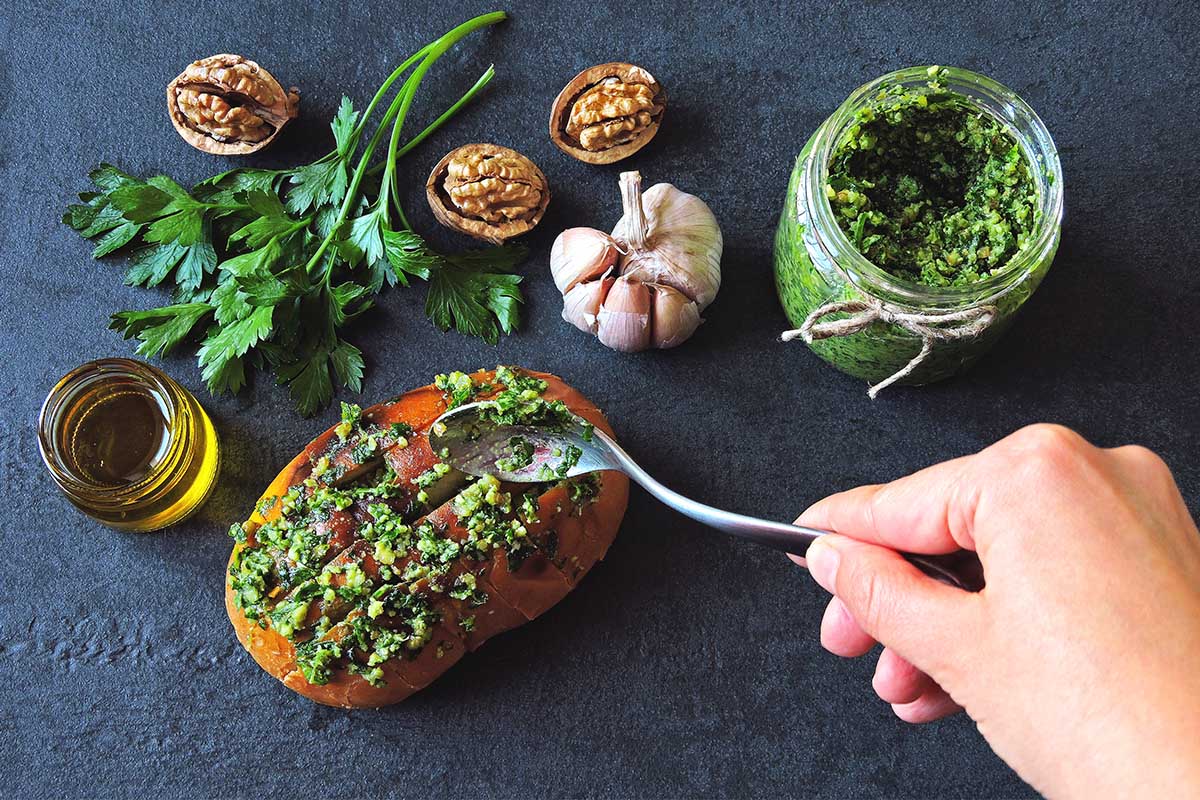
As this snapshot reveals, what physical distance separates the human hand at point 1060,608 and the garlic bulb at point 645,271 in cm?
94

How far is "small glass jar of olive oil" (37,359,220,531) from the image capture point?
2.56m

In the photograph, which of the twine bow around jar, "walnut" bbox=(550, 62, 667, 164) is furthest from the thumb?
"walnut" bbox=(550, 62, 667, 164)

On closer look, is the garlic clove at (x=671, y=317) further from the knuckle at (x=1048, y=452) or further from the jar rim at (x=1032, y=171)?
the knuckle at (x=1048, y=452)

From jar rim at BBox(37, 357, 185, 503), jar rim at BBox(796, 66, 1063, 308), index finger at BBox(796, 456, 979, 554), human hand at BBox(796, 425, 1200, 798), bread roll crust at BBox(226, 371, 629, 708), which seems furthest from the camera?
jar rim at BBox(37, 357, 185, 503)

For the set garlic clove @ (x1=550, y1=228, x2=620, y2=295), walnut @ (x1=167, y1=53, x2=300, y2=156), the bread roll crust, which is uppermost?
walnut @ (x1=167, y1=53, x2=300, y2=156)

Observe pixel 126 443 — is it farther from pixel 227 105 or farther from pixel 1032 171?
pixel 1032 171

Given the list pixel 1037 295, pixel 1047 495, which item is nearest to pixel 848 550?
pixel 1047 495

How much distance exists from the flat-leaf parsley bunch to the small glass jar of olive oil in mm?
144

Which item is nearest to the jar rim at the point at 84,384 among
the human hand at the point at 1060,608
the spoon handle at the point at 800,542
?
the spoon handle at the point at 800,542

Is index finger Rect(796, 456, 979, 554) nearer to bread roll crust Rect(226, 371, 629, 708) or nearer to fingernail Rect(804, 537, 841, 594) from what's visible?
fingernail Rect(804, 537, 841, 594)

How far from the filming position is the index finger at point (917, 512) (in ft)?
5.80

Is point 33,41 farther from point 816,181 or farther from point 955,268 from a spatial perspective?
point 955,268

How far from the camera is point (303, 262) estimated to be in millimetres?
2721

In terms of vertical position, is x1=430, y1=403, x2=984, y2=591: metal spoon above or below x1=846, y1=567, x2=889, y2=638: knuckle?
below
